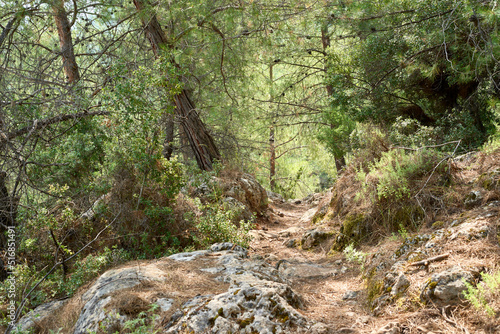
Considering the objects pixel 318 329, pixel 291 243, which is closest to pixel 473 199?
pixel 318 329

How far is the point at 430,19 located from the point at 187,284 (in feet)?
21.7

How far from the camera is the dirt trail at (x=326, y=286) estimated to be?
2811mm

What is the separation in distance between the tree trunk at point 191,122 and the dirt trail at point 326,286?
229 centimetres

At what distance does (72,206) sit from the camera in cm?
547

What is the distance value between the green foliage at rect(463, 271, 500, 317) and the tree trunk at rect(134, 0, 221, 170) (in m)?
6.01

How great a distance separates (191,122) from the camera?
Answer: 807cm

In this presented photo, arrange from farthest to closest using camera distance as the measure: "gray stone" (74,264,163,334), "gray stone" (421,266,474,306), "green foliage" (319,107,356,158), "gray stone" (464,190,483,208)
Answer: "green foliage" (319,107,356,158), "gray stone" (464,190,483,208), "gray stone" (74,264,163,334), "gray stone" (421,266,474,306)

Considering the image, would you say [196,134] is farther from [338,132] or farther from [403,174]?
[403,174]

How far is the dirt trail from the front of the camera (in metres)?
2.81

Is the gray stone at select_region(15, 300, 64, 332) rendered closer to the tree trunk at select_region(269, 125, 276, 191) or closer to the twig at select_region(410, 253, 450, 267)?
the twig at select_region(410, 253, 450, 267)

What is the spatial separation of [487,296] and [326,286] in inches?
74.1

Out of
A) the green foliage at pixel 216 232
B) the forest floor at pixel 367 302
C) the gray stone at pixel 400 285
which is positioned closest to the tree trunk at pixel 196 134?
the green foliage at pixel 216 232

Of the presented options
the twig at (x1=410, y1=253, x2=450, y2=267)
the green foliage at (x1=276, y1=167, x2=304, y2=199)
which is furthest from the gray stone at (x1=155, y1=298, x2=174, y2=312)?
the green foliage at (x1=276, y1=167, x2=304, y2=199)

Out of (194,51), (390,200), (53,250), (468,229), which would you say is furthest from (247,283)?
(194,51)
